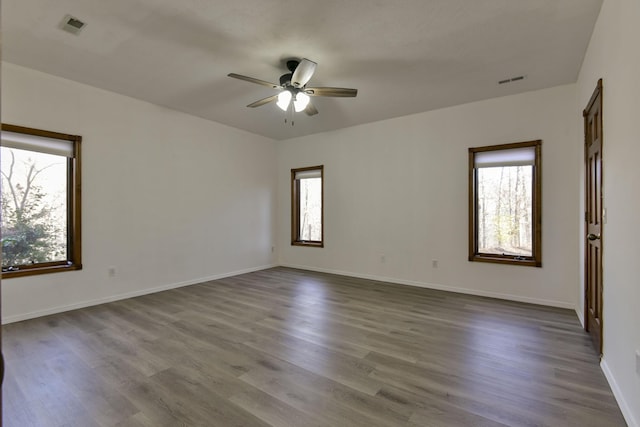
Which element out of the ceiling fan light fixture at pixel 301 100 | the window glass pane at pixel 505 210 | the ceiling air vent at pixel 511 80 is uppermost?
Result: the ceiling air vent at pixel 511 80

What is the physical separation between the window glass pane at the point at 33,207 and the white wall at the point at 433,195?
3.76 meters

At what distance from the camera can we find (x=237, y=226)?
6270 mm

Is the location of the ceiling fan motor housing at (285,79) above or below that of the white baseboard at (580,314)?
above

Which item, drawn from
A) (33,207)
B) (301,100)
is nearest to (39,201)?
(33,207)

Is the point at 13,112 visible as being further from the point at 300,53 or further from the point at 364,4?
the point at 364,4

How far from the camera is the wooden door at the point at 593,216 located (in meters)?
2.94

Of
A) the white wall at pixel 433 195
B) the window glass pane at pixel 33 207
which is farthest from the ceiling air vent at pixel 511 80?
the window glass pane at pixel 33 207

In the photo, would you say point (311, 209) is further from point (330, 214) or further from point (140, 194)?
point (140, 194)

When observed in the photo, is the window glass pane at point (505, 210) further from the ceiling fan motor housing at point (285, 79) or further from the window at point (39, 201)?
the window at point (39, 201)

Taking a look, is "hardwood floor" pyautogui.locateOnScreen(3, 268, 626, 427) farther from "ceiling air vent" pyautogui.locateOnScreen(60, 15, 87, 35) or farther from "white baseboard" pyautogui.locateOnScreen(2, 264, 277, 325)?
"ceiling air vent" pyautogui.locateOnScreen(60, 15, 87, 35)

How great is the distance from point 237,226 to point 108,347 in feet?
10.8

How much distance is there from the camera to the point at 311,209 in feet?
22.5

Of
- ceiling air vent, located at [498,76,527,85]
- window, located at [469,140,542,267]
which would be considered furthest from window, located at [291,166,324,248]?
ceiling air vent, located at [498,76,527,85]

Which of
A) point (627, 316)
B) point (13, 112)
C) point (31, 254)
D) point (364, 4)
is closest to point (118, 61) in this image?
point (13, 112)
